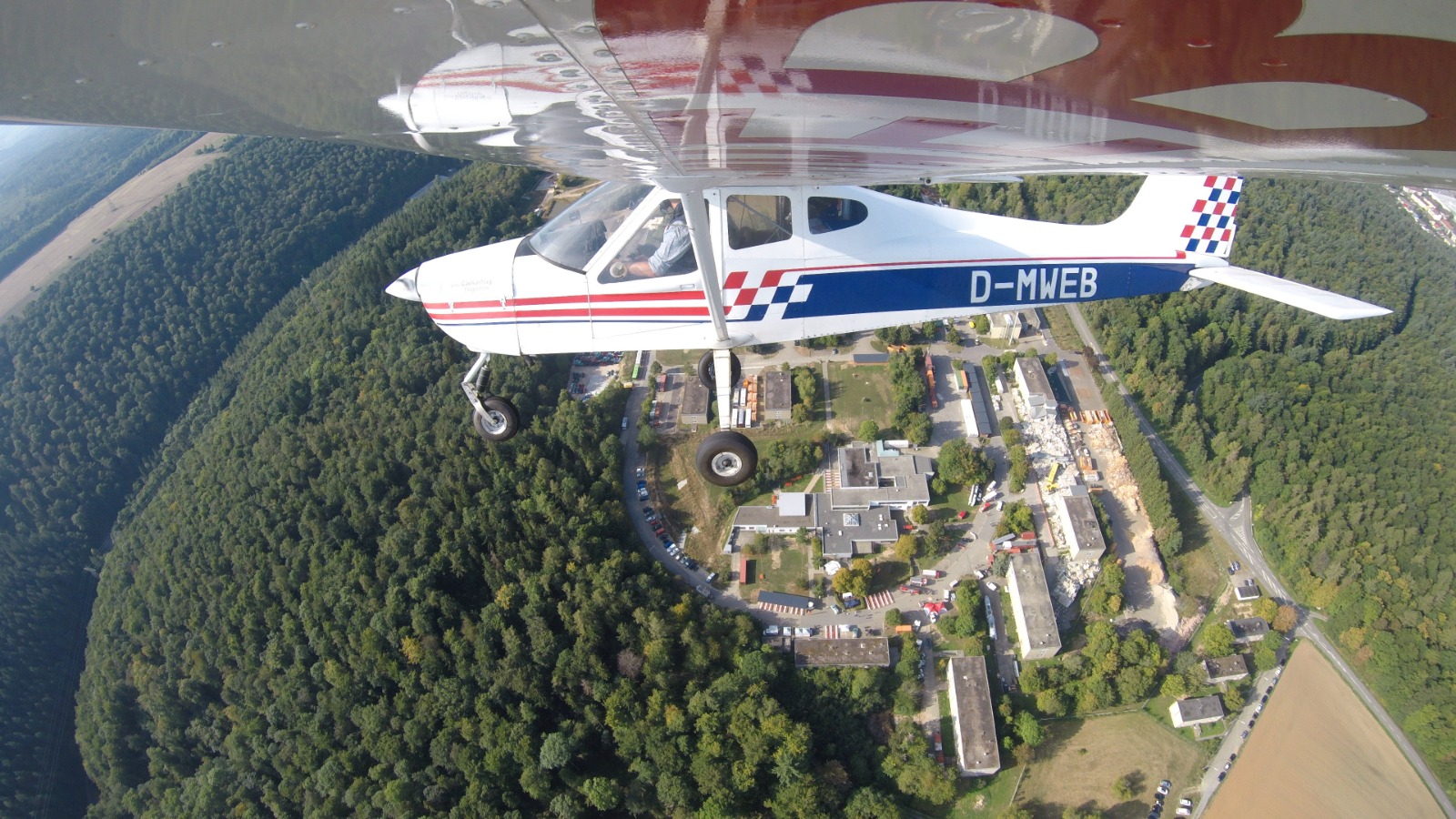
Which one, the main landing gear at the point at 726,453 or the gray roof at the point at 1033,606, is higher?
the main landing gear at the point at 726,453

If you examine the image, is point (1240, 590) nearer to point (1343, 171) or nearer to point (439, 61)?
point (1343, 171)

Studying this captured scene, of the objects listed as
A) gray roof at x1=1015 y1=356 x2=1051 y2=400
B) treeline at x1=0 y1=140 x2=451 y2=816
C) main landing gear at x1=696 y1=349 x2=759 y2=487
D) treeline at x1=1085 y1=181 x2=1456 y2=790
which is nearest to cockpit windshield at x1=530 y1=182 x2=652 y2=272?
main landing gear at x1=696 y1=349 x2=759 y2=487

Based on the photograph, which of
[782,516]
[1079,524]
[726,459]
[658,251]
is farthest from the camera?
[782,516]

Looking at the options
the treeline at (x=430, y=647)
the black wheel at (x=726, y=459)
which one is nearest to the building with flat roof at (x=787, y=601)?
the treeline at (x=430, y=647)

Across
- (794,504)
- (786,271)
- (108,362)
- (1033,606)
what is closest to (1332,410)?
(1033,606)

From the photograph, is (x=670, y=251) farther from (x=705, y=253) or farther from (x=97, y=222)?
(x=97, y=222)

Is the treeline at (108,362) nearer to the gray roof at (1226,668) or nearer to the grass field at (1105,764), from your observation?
the grass field at (1105,764)
